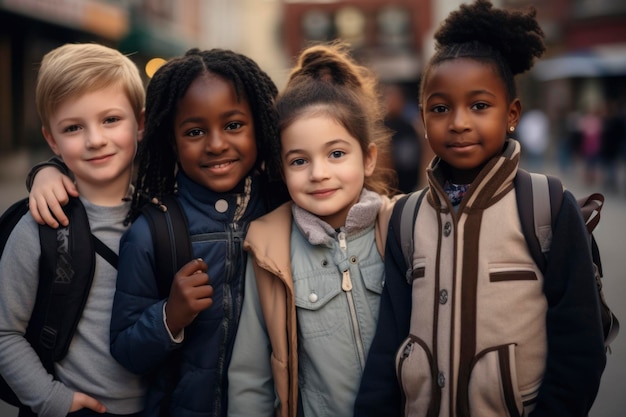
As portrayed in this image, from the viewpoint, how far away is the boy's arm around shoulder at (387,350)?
2006 millimetres

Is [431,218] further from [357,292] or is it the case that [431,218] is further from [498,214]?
[357,292]

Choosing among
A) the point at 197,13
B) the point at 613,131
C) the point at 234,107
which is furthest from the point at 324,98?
the point at 197,13

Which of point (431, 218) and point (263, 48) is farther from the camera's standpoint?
point (263, 48)

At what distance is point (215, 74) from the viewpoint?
7.22 ft

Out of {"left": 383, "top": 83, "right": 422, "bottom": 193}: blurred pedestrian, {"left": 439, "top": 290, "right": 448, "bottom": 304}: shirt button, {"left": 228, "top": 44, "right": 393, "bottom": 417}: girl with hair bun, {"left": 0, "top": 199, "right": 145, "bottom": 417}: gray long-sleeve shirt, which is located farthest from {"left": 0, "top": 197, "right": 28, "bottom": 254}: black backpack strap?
{"left": 383, "top": 83, "right": 422, "bottom": 193}: blurred pedestrian

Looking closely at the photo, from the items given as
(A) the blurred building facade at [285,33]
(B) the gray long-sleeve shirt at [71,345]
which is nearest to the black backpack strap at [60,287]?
(B) the gray long-sleeve shirt at [71,345]

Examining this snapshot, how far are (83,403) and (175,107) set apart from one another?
42.4 inches

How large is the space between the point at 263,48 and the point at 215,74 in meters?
34.5

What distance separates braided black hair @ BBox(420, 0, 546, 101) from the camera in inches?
78.7

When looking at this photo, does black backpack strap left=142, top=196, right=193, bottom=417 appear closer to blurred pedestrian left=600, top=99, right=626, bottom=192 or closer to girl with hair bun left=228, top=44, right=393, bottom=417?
girl with hair bun left=228, top=44, right=393, bottom=417

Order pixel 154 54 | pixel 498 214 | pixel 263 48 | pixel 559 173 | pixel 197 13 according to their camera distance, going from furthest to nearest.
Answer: pixel 263 48 → pixel 197 13 → pixel 154 54 → pixel 559 173 → pixel 498 214

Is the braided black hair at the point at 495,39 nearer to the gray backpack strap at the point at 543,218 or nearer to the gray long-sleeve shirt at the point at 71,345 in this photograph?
the gray backpack strap at the point at 543,218

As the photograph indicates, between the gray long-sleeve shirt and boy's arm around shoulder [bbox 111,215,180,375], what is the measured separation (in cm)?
9

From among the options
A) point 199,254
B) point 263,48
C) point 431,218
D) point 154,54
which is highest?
point 263,48
